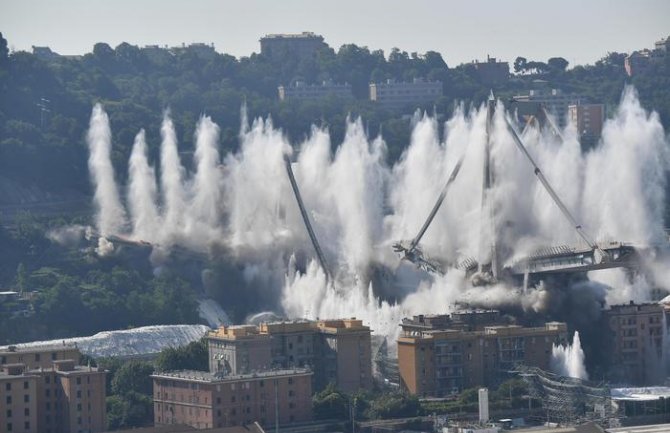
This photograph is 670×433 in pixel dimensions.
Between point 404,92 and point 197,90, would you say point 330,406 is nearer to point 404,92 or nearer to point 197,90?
point 197,90

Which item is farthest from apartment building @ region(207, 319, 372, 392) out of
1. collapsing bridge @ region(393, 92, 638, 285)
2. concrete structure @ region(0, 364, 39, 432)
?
concrete structure @ region(0, 364, 39, 432)

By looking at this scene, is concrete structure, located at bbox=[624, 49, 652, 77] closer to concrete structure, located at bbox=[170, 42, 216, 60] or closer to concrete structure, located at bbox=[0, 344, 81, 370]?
concrete structure, located at bbox=[170, 42, 216, 60]

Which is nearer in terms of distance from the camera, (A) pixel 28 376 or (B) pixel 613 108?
(A) pixel 28 376

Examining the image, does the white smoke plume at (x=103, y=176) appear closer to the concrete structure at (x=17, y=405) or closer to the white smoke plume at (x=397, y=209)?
the white smoke plume at (x=397, y=209)

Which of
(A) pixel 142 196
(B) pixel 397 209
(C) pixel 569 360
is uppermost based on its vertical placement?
(A) pixel 142 196

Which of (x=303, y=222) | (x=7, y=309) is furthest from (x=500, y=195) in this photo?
(x=7, y=309)

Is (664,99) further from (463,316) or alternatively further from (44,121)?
(463,316)

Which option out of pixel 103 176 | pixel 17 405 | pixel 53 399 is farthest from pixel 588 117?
pixel 17 405

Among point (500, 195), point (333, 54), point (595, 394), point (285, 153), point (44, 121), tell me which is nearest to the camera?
point (595, 394)
